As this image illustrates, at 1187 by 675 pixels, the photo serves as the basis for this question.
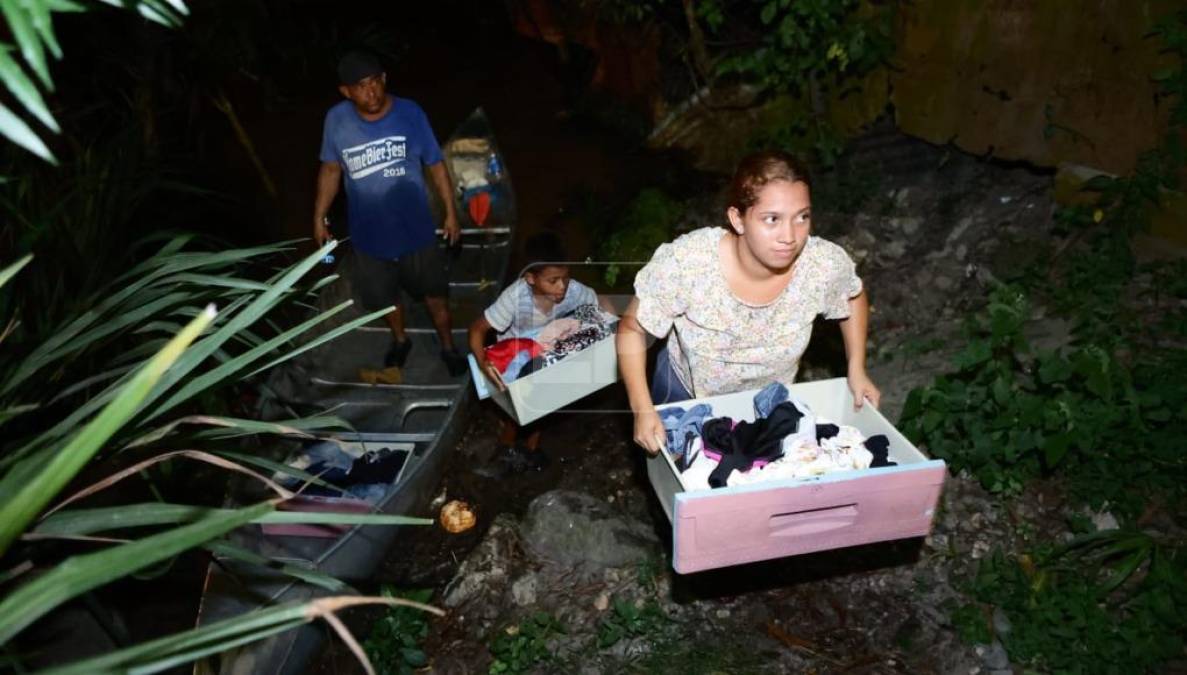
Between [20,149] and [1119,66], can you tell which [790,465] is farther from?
[1119,66]

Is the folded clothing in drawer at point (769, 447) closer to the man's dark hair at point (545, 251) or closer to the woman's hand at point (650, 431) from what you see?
the woman's hand at point (650, 431)

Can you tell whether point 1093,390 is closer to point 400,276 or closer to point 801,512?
point 801,512

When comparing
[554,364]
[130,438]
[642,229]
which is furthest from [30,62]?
[642,229]

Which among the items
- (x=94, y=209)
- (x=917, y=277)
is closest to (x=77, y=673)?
(x=94, y=209)

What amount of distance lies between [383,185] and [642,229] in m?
2.95

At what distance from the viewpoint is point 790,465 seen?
2.16m

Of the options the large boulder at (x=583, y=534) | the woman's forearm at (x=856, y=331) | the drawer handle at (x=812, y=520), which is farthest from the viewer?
the large boulder at (x=583, y=534)

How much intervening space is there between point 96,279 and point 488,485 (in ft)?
7.36

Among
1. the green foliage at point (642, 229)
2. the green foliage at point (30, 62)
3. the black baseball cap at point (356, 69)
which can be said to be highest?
the green foliage at point (30, 62)

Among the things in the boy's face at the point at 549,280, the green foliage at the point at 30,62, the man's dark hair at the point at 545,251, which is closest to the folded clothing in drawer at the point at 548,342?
the boy's face at the point at 549,280

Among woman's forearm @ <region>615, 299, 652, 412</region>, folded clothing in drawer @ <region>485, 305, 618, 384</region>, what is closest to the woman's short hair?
woman's forearm @ <region>615, 299, 652, 412</region>

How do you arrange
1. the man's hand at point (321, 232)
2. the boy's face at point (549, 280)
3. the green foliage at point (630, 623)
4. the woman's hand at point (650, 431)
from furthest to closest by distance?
the man's hand at point (321, 232) < the boy's face at point (549, 280) < the green foliage at point (630, 623) < the woman's hand at point (650, 431)

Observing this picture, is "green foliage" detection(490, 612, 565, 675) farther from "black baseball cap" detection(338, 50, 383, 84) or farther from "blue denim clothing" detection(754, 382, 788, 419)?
"black baseball cap" detection(338, 50, 383, 84)

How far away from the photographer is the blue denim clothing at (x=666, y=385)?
2766mm
